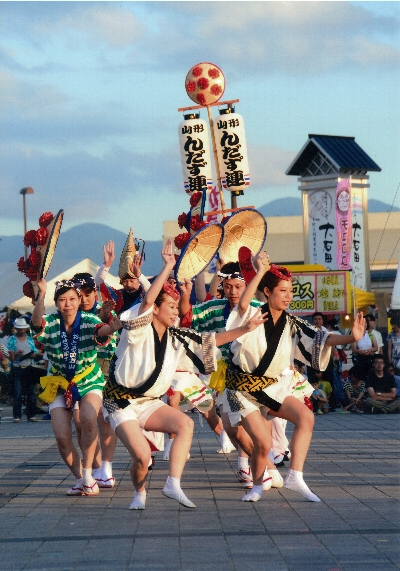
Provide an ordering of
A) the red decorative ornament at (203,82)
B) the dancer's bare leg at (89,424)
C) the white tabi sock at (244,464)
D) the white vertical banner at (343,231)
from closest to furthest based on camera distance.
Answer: the dancer's bare leg at (89,424)
the white tabi sock at (244,464)
the red decorative ornament at (203,82)
the white vertical banner at (343,231)

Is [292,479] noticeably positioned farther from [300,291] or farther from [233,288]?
[300,291]

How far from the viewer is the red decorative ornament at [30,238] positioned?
31.4 ft

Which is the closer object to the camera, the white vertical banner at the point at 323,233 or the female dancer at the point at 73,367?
the female dancer at the point at 73,367

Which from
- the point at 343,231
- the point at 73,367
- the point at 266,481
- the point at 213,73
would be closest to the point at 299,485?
the point at 266,481

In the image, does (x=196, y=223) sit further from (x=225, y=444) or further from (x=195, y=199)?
(x=225, y=444)

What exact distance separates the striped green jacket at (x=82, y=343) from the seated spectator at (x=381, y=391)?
9766 mm

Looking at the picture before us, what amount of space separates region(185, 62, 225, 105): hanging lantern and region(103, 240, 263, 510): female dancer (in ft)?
42.9

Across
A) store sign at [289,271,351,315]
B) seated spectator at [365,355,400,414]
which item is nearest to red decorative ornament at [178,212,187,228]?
seated spectator at [365,355,400,414]

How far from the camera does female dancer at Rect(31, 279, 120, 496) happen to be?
27.3 feet

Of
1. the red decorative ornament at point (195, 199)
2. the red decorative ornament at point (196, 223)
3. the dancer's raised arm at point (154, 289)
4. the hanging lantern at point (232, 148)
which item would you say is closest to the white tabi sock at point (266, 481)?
the dancer's raised arm at point (154, 289)

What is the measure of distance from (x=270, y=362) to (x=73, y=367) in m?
1.63

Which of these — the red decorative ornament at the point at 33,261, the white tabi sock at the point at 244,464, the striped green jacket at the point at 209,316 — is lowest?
the white tabi sock at the point at 244,464

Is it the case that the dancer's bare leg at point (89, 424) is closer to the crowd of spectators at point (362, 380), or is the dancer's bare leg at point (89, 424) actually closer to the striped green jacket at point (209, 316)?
the striped green jacket at point (209, 316)

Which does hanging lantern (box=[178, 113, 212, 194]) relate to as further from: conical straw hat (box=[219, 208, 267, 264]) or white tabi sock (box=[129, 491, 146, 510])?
white tabi sock (box=[129, 491, 146, 510])
